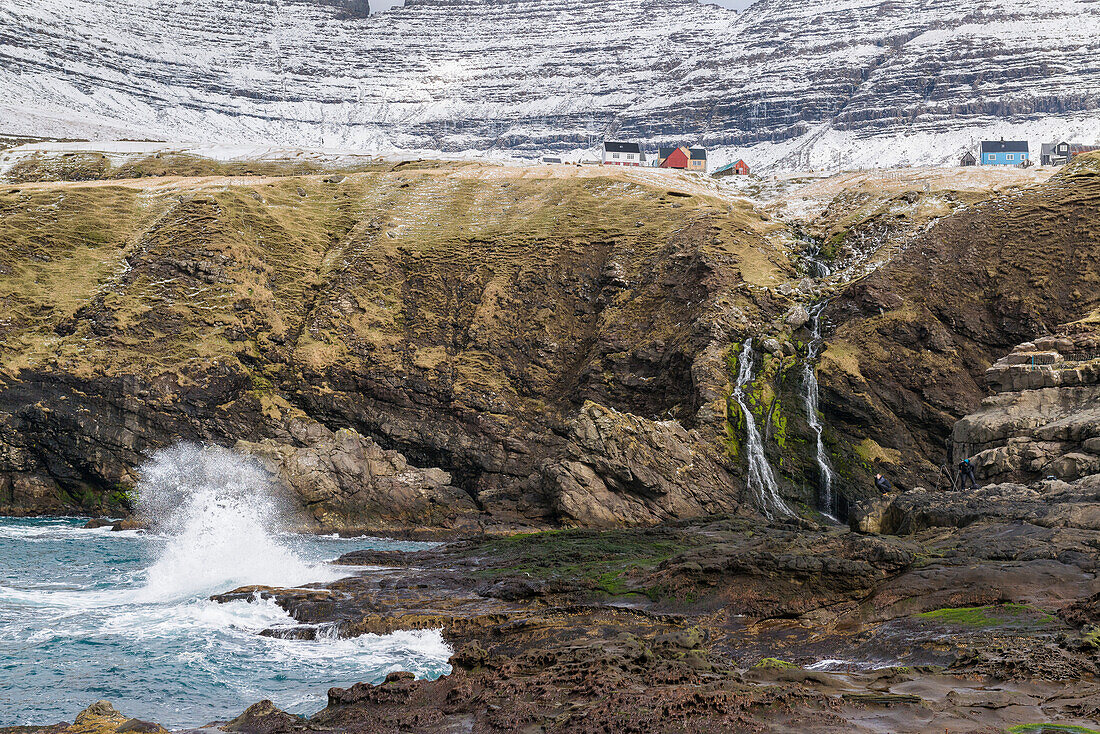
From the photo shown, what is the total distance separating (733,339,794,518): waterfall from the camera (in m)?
45.2

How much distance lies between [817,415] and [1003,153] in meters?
124

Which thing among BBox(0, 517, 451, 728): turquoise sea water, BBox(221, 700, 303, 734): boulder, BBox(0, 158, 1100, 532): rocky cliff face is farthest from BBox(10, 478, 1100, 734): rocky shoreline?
BBox(0, 158, 1100, 532): rocky cliff face

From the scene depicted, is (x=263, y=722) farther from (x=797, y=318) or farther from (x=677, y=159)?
(x=677, y=159)

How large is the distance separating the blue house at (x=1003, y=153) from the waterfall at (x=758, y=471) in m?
120

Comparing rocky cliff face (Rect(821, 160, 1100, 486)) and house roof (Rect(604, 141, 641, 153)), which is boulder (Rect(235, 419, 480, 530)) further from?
house roof (Rect(604, 141, 641, 153))

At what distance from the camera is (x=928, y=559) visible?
2180cm


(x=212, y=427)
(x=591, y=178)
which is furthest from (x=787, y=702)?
(x=591, y=178)

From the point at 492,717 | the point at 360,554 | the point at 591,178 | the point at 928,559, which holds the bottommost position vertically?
the point at 360,554

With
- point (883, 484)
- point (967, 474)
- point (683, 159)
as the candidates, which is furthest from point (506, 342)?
point (683, 159)

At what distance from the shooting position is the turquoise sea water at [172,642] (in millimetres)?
18141

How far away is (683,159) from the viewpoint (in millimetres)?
149625

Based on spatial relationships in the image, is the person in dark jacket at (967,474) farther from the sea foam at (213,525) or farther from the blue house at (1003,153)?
the blue house at (1003,153)

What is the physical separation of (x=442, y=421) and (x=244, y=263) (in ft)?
72.3

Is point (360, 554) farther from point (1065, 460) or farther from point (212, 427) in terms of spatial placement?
point (1065, 460)
